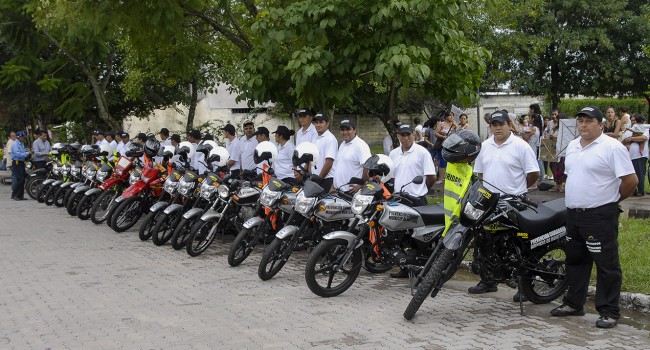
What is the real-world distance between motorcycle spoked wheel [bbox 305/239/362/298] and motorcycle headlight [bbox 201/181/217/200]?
→ 311cm

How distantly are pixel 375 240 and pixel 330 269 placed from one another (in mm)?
662

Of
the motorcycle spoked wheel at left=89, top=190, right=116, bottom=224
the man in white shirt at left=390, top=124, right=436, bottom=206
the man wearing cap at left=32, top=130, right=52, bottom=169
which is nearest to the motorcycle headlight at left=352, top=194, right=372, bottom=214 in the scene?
the man in white shirt at left=390, top=124, right=436, bottom=206

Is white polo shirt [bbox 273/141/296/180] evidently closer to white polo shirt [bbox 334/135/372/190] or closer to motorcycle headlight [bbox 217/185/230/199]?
motorcycle headlight [bbox 217/185/230/199]

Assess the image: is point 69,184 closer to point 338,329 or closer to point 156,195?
point 156,195

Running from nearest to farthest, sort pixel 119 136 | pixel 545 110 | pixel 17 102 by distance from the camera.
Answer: pixel 119 136 < pixel 17 102 < pixel 545 110

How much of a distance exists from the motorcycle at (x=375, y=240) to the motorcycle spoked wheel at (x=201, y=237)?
273cm

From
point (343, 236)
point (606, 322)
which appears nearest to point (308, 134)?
point (343, 236)

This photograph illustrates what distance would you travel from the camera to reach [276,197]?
9469 millimetres

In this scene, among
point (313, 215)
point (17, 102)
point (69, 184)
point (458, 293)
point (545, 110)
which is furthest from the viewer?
point (545, 110)

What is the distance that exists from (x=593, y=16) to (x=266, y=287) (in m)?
27.0

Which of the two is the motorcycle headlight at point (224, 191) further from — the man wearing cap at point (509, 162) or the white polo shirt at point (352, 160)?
the man wearing cap at point (509, 162)

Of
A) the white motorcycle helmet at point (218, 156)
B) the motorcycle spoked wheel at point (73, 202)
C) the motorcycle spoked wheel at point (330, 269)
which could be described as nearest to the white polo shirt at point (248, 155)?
the white motorcycle helmet at point (218, 156)

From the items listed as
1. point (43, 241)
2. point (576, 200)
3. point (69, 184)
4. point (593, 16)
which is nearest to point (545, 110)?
point (593, 16)

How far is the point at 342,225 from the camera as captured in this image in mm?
9031
